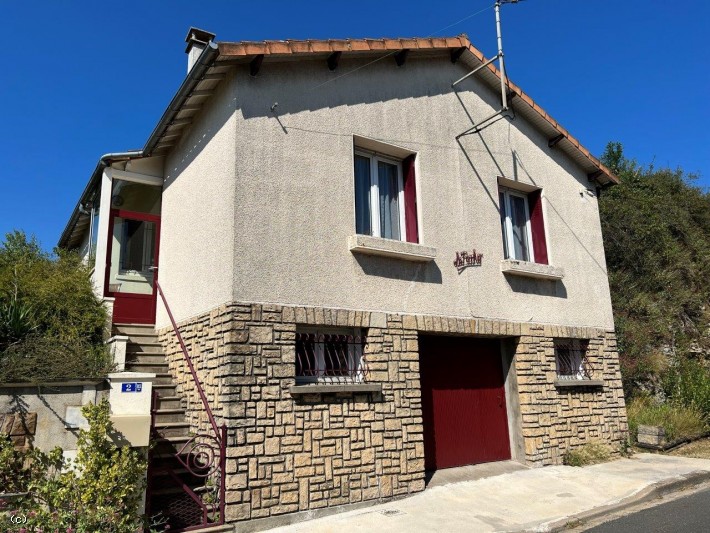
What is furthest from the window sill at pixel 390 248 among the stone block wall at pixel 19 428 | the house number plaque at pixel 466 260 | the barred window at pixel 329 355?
the stone block wall at pixel 19 428

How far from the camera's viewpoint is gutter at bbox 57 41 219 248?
6.74 meters

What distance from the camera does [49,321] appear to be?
7.58 m

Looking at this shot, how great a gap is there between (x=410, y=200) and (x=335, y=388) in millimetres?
3367

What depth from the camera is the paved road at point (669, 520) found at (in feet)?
19.0

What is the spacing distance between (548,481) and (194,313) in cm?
565

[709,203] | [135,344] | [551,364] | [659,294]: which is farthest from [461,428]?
[709,203]

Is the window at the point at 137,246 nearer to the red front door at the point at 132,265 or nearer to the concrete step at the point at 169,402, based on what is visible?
the red front door at the point at 132,265

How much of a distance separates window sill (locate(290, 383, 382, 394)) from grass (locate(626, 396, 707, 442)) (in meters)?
6.63

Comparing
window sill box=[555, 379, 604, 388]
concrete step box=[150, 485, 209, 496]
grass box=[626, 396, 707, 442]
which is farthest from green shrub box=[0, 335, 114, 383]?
grass box=[626, 396, 707, 442]

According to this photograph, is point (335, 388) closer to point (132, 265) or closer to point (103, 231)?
point (103, 231)

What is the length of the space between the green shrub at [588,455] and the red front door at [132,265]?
762cm

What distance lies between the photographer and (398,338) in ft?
24.7

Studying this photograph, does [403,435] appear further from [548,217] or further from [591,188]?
[591,188]

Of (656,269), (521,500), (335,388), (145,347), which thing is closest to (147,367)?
(145,347)
